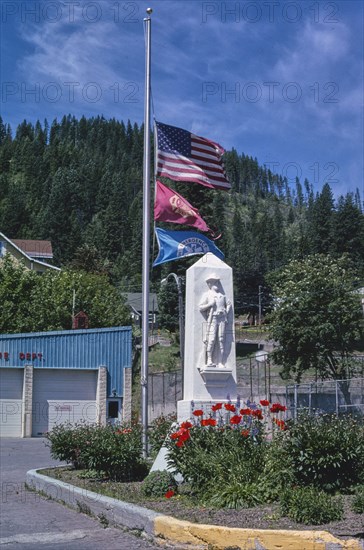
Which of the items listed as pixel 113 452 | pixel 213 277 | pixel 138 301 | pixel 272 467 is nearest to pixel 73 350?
pixel 213 277

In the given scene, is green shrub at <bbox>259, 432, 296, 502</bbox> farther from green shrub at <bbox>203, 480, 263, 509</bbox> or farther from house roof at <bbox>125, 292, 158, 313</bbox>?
house roof at <bbox>125, 292, 158, 313</bbox>

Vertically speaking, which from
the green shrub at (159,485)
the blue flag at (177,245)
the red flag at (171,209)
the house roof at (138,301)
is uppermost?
the house roof at (138,301)

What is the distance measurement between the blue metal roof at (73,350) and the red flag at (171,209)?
18.2 m

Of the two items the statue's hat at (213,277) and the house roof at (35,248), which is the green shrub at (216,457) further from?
the house roof at (35,248)

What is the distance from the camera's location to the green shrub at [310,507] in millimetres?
7348

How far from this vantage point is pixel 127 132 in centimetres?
19675

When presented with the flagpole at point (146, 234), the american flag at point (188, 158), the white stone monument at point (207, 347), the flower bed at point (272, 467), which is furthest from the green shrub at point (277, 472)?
the american flag at point (188, 158)

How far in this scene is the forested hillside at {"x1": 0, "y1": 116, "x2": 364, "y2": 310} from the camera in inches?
3634

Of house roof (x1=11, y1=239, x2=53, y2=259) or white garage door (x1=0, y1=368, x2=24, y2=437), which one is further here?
house roof (x1=11, y1=239, x2=53, y2=259)

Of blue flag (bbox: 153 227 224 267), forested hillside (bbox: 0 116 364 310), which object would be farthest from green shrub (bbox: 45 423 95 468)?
forested hillside (bbox: 0 116 364 310)

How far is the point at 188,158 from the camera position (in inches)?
630

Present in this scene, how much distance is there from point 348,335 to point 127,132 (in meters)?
168

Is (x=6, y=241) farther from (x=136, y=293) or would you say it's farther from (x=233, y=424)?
(x=233, y=424)

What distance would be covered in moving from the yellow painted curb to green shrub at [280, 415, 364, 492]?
1.84 metres
